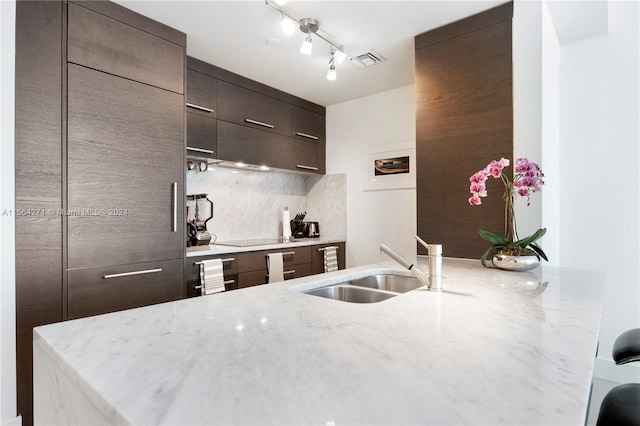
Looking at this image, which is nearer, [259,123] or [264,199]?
[259,123]

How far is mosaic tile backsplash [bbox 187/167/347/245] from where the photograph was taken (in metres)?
3.38

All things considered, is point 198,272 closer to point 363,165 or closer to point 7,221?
point 7,221

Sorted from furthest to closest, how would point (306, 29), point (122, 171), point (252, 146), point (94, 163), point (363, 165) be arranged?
point (363, 165)
point (252, 146)
point (306, 29)
point (122, 171)
point (94, 163)

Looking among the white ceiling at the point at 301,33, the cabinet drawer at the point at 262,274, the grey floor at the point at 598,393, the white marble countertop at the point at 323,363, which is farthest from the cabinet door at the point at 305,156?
the grey floor at the point at 598,393

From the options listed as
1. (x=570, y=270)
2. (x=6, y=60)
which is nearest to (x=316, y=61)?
(x=6, y=60)

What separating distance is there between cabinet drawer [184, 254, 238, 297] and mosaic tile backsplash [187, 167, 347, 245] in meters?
0.74

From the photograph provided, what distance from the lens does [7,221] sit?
1670 mm

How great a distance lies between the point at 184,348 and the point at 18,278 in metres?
1.56

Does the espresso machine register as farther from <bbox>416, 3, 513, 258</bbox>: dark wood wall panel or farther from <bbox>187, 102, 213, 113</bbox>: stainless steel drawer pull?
<bbox>416, 3, 513, 258</bbox>: dark wood wall panel

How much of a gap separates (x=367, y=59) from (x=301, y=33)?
0.64 meters

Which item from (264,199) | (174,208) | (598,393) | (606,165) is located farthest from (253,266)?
(606,165)

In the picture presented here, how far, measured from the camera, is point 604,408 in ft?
3.44

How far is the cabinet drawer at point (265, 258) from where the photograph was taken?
111 inches

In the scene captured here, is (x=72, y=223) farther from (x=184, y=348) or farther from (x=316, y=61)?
(x=316, y=61)
